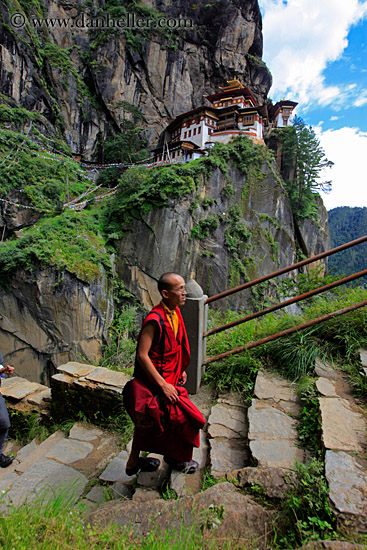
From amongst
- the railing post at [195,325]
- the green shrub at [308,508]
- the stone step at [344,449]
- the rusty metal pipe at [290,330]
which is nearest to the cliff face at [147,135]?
the railing post at [195,325]

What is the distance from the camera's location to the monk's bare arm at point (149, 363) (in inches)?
72.7

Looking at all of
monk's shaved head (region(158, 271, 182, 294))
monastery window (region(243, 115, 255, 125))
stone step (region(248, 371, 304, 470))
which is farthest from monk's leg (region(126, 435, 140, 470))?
monastery window (region(243, 115, 255, 125))

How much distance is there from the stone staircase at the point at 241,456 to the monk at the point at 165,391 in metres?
0.16

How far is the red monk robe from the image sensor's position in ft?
6.34

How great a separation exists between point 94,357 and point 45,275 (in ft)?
15.1

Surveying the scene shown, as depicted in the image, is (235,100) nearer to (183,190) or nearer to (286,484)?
(183,190)

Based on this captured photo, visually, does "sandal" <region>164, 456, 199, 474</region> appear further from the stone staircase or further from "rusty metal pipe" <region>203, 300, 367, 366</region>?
"rusty metal pipe" <region>203, 300, 367, 366</region>

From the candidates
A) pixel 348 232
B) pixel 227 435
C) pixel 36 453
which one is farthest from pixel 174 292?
pixel 348 232

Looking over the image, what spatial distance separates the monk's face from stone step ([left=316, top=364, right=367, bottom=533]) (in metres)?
1.28

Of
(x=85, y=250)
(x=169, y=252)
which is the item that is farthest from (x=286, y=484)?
(x=169, y=252)

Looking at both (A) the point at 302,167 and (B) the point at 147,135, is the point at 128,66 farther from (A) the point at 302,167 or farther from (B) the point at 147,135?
(A) the point at 302,167

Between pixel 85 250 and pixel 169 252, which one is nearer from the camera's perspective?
pixel 85 250

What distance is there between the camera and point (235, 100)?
26172mm

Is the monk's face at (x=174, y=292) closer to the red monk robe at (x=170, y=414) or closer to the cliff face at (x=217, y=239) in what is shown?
the red monk robe at (x=170, y=414)
